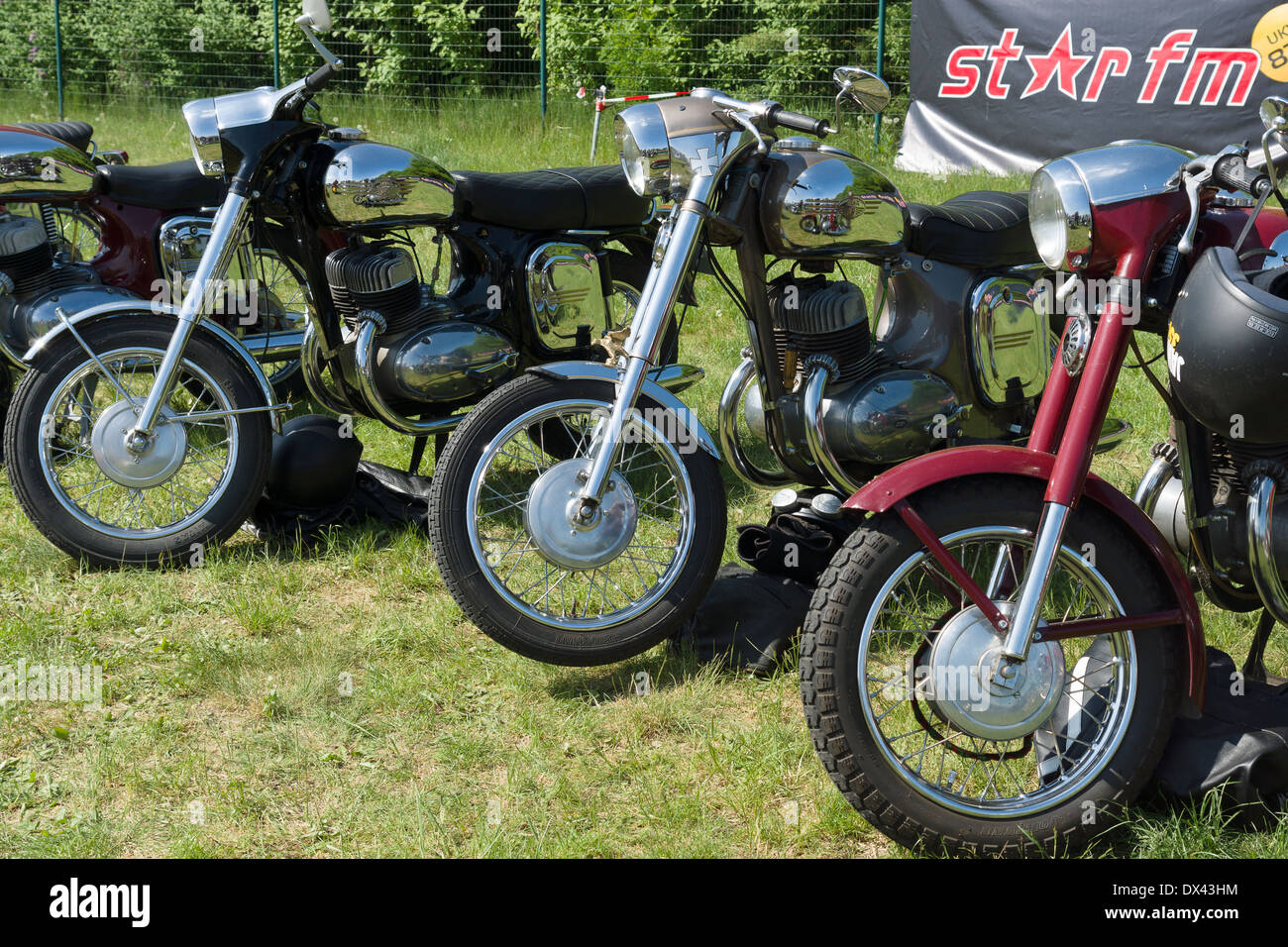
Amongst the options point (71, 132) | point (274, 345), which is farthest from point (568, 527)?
point (71, 132)

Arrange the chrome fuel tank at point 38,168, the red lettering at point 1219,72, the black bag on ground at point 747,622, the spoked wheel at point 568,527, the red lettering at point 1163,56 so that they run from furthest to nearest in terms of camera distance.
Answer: the red lettering at point 1163,56 < the red lettering at point 1219,72 < the chrome fuel tank at point 38,168 < the black bag on ground at point 747,622 < the spoked wheel at point 568,527

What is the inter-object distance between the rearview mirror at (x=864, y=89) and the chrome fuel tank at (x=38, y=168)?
3052 mm

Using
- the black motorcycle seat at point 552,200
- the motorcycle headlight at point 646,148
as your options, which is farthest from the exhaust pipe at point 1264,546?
the black motorcycle seat at point 552,200

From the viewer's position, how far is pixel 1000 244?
150 inches

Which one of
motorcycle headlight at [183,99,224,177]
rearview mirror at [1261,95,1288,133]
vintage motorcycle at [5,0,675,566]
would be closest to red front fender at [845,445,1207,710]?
rearview mirror at [1261,95,1288,133]

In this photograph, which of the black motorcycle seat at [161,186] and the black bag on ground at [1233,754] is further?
the black motorcycle seat at [161,186]

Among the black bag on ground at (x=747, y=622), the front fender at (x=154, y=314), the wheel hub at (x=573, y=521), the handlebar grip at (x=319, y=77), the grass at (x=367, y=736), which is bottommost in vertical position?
the grass at (x=367, y=736)

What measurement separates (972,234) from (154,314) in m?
2.57

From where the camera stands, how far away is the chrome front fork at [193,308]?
399 cm

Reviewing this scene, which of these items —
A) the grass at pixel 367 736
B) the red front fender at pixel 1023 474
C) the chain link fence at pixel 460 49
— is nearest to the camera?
the red front fender at pixel 1023 474

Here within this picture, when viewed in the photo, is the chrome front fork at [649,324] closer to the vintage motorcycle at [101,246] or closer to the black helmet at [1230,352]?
the black helmet at [1230,352]

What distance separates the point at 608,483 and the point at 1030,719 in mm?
1255
